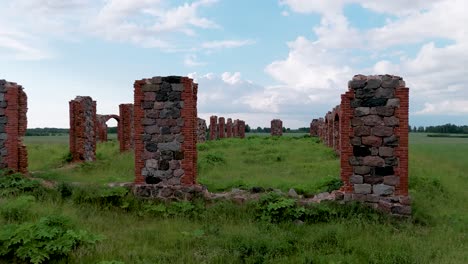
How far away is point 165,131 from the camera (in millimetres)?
11141

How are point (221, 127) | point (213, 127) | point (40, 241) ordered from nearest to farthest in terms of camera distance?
point (40, 241)
point (213, 127)
point (221, 127)

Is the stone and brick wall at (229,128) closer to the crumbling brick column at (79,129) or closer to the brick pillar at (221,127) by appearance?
the brick pillar at (221,127)

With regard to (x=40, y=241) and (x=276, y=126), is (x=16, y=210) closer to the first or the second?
(x=40, y=241)

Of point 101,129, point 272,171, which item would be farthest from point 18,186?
point 101,129

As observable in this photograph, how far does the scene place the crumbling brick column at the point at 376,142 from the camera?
986cm

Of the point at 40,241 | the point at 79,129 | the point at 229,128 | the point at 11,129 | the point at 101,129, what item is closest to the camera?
the point at 40,241

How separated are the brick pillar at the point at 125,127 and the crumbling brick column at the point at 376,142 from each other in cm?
1596

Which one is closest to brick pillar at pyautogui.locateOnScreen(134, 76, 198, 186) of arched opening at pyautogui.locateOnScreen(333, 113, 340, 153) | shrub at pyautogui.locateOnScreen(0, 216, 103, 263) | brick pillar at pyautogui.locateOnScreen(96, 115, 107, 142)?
shrub at pyautogui.locateOnScreen(0, 216, 103, 263)

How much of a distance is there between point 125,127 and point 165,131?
13.4 meters

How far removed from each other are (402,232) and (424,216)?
147 cm

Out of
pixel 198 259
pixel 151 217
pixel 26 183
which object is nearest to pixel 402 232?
pixel 198 259

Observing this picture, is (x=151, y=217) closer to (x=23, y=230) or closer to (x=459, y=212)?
(x=23, y=230)

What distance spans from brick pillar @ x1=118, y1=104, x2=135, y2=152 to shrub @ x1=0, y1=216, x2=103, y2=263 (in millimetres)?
16809

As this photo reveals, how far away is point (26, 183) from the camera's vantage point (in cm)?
1162
